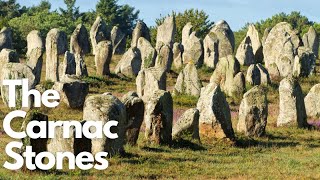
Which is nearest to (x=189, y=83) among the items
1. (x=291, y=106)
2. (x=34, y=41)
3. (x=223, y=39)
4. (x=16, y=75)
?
(x=16, y=75)

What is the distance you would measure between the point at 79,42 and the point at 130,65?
11.8 meters

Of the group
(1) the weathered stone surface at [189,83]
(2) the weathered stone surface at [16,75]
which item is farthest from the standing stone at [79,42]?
(2) the weathered stone surface at [16,75]

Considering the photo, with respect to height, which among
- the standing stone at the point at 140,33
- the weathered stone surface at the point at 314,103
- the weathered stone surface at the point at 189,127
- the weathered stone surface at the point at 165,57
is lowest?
the weathered stone surface at the point at 189,127

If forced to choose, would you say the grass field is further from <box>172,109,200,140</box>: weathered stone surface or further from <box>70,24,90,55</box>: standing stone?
<box>70,24,90,55</box>: standing stone

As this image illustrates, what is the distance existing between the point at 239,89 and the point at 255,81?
4.19 m

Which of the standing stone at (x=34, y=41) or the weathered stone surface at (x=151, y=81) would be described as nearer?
the weathered stone surface at (x=151, y=81)

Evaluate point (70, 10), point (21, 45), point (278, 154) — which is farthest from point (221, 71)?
point (70, 10)

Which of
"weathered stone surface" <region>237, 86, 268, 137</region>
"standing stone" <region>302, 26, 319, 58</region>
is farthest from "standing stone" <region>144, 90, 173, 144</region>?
"standing stone" <region>302, 26, 319, 58</region>

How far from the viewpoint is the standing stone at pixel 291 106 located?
1144 inches

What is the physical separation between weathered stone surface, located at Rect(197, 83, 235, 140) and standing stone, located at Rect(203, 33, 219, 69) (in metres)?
27.0

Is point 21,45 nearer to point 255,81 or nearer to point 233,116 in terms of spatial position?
point 255,81

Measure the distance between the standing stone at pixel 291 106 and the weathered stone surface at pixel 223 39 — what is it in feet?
83.6

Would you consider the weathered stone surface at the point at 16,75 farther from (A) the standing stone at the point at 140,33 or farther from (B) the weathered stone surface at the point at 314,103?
(A) the standing stone at the point at 140,33

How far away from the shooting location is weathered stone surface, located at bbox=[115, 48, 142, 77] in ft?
155
